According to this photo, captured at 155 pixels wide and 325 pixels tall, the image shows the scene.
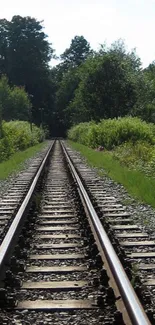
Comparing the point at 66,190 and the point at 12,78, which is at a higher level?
the point at 12,78

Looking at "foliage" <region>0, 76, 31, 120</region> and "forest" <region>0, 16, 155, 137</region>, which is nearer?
"forest" <region>0, 16, 155, 137</region>

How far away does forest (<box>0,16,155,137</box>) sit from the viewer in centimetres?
5050

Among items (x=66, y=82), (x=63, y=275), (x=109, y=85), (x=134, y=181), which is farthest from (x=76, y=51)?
(x=63, y=275)

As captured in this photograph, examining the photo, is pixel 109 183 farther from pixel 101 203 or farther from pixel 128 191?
pixel 101 203

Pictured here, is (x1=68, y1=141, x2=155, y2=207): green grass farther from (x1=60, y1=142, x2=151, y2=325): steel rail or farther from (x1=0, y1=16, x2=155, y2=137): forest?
(x1=0, y1=16, x2=155, y2=137): forest

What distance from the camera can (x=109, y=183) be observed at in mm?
14086

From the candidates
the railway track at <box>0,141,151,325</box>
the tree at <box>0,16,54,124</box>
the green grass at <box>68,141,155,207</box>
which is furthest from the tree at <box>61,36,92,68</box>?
the railway track at <box>0,141,151,325</box>

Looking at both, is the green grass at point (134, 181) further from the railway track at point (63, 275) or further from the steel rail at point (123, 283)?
the steel rail at point (123, 283)

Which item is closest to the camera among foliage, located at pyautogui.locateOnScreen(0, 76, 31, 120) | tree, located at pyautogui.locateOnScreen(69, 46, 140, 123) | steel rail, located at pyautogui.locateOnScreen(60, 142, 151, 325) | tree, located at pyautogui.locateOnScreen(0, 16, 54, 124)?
steel rail, located at pyautogui.locateOnScreen(60, 142, 151, 325)

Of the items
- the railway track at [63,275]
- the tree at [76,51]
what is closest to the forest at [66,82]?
the tree at [76,51]

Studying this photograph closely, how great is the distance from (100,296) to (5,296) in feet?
2.66

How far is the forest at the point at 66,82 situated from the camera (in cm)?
5050

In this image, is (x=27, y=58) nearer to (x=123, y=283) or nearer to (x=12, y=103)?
(x=12, y=103)

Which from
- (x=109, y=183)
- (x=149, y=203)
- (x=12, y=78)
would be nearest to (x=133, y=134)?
(x=109, y=183)
